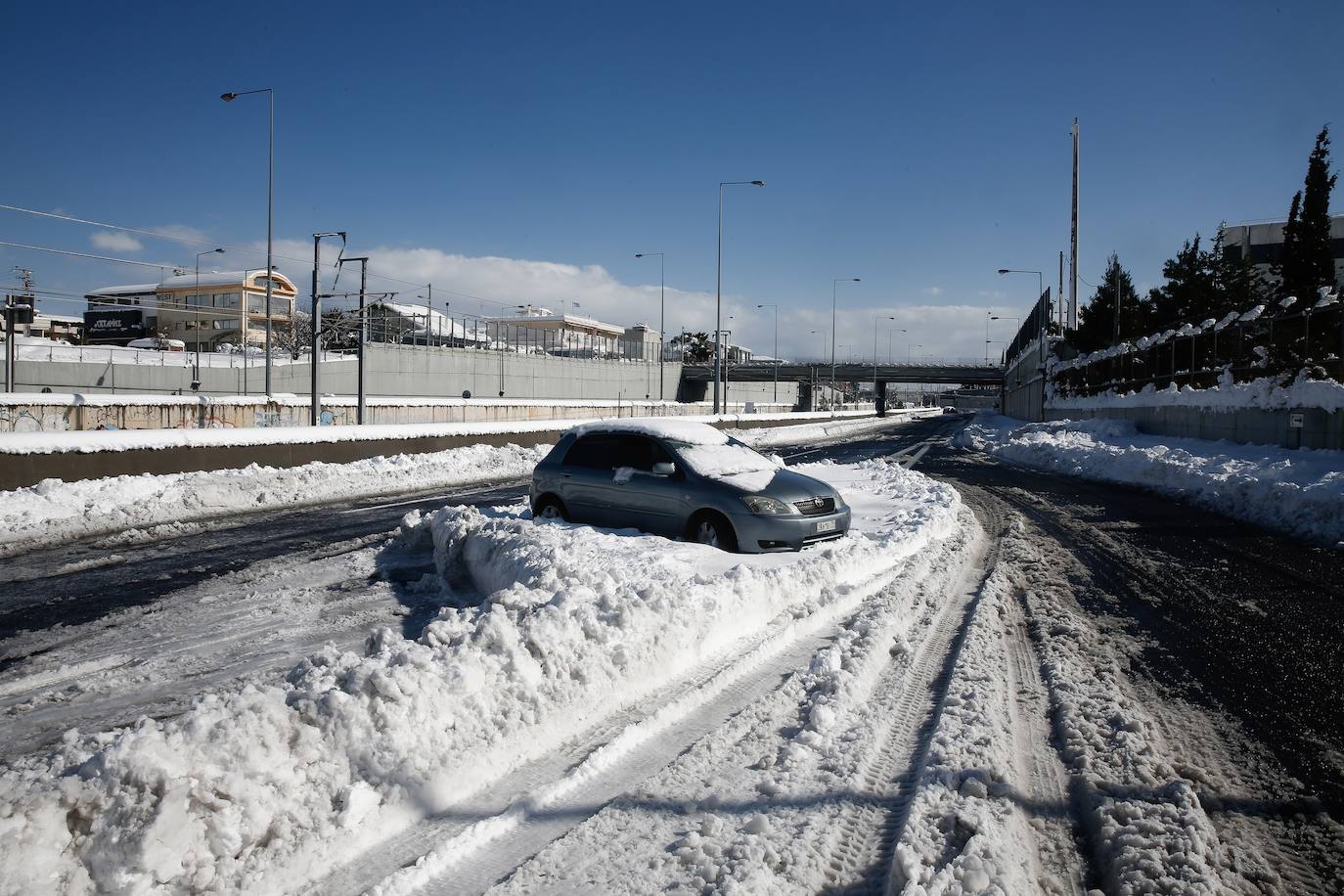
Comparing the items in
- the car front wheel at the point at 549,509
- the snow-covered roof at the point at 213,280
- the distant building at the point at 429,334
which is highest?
the snow-covered roof at the point at 213,280

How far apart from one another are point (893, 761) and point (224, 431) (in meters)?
18.1

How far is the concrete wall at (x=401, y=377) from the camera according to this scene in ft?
130

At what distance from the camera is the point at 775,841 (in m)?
3.41

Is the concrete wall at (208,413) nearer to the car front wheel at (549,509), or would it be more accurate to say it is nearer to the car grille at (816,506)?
the car front wheel at (549,509)

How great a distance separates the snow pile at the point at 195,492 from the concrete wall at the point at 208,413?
6243mm

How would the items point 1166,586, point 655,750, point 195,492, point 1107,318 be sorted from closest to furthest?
point 655,750 < point 1166,586 < point 195,492 < point 1107,318

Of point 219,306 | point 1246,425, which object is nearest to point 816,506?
point 1246,425

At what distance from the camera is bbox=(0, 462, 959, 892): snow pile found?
3.11m

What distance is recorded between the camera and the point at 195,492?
50.7 feet

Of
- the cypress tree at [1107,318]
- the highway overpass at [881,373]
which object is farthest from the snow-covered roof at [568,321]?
the cypress tree at [1107,318]

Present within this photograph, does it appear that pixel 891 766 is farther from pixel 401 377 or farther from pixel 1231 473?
pixel 401 377

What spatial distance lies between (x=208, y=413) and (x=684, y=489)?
22723mm

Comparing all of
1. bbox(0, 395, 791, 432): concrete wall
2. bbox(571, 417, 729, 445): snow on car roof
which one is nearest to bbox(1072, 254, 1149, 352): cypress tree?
bbox(0, 395, 791, 432): concrete wall

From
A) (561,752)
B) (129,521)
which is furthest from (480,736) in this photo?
(129,521)
